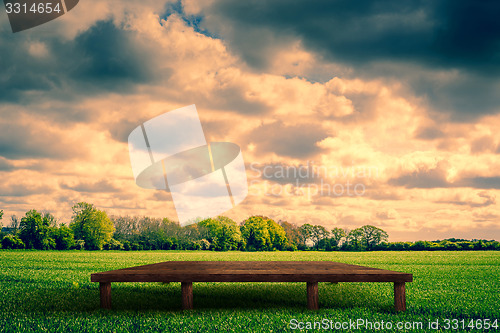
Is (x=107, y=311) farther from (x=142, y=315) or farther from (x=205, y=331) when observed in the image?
(x=205, y=331)

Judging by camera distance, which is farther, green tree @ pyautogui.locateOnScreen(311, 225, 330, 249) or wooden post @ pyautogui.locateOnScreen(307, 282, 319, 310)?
green tree @ pyautogui.locateOnScreen(311, 225, 330, 249)

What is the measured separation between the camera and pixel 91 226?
8619cm

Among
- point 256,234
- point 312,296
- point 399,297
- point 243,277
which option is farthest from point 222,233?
point 243,277

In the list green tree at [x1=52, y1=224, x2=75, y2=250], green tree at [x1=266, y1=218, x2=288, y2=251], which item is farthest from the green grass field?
green tree at [x1=266, y1=218, x2=288, y2=251]

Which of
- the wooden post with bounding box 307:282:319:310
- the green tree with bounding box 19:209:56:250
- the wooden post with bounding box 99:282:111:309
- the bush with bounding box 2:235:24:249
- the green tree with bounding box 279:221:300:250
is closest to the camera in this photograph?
the wooden post with bounding box 307:282:319:310

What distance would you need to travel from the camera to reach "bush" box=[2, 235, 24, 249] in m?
63.6

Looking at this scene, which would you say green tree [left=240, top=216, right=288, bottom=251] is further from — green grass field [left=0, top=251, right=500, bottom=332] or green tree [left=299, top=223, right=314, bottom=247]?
green grass field [left=0, top=251, right=500, bottom=332]

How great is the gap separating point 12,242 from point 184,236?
3335 centimetres

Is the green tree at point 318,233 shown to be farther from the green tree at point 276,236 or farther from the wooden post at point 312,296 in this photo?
the wooden post at point 312,296

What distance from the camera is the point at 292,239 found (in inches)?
3986

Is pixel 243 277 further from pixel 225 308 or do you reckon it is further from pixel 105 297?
pixel 105 297

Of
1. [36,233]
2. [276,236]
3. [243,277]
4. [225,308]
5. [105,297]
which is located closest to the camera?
[243,277]

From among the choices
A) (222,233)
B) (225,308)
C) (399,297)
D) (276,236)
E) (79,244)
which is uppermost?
(399,297)

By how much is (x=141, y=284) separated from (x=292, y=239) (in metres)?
91.4
